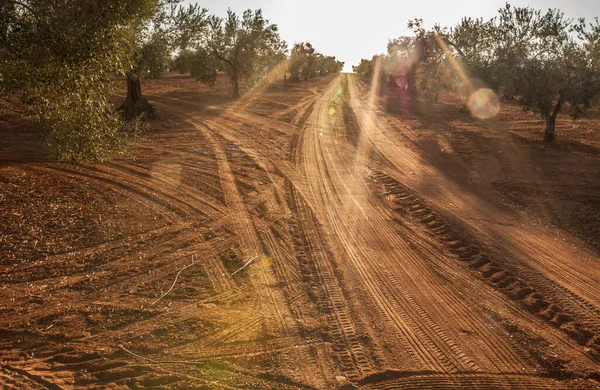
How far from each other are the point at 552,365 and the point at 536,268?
9.96ft

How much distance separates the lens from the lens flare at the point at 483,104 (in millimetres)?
30562

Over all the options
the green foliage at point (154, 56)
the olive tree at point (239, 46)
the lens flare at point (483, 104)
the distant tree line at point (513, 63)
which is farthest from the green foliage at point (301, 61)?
the green foliage at point (154, 56)

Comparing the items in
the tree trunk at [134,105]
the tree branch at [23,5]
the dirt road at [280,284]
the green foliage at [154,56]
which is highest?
the green foliage at [154,56]

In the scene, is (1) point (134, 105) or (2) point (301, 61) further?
(2) point (301, 61)

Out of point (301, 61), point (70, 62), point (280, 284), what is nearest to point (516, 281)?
point (280, 284)

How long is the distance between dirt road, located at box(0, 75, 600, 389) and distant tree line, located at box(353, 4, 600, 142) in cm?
983

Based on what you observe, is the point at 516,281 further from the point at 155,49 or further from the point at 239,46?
the point at 239,46

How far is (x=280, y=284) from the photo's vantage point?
7215mm

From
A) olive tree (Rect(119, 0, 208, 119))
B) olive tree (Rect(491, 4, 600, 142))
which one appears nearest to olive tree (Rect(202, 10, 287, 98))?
olive tree (Rect(119, 0, 208, 119))

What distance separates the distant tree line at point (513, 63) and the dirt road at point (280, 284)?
9.83m

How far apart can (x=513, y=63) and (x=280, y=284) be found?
22.4 m

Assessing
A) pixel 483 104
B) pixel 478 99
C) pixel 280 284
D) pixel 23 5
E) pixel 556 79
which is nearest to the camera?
pixel 280 284

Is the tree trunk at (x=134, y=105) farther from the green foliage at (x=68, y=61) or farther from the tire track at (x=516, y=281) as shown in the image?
the tire track at (x=516, y=281)

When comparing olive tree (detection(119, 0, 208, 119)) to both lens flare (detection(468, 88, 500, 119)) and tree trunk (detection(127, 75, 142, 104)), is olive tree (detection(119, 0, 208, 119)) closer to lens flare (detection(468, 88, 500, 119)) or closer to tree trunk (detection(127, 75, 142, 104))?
tree trunk (detection(127, 75, 142, 104))
